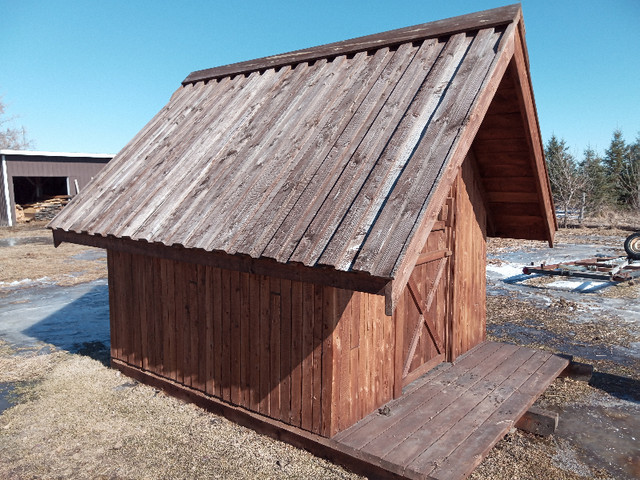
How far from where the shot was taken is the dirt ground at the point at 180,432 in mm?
4789

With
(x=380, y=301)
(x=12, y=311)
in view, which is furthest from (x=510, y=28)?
(x=12, y=311)

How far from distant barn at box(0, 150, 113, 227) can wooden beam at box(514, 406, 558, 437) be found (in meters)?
25.6

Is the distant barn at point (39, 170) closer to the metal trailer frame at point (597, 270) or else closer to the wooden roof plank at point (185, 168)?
the wooden roof plank at point (185, 168)

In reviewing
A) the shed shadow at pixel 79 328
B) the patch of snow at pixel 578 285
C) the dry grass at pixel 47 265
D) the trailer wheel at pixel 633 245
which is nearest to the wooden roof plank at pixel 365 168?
the shed shadow at pixel 79 328

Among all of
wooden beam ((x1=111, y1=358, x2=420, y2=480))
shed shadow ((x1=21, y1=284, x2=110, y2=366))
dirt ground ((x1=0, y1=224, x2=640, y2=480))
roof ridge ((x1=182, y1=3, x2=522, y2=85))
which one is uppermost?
roof ridge ((x1=182, y1=3, x2=522, y2=85))

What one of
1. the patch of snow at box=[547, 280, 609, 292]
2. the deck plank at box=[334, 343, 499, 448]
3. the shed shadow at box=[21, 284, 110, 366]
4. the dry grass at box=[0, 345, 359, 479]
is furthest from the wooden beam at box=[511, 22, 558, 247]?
the patch of snow at box=[547, 280, 609, 292]

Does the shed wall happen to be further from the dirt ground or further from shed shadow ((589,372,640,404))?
shed shadow ((589,372,640,404))

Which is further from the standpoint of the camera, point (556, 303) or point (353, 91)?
point (556, 303)

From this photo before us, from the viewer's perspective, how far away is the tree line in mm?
33000

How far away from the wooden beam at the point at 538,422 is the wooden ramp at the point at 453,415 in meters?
0.10

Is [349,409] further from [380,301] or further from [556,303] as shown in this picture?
[556,303]

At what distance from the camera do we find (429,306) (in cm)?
657

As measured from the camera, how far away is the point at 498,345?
7.96 m

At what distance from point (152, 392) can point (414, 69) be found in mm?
5144
